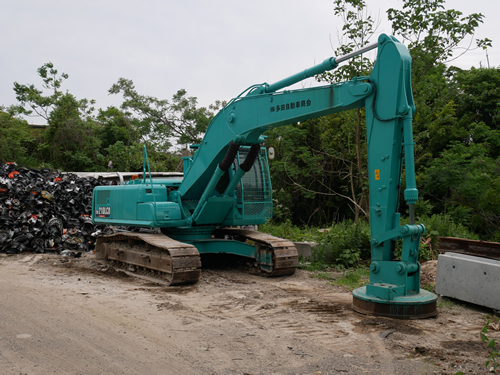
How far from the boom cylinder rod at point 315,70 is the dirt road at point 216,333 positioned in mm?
3406

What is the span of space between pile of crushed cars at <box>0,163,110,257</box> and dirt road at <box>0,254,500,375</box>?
12.9ft

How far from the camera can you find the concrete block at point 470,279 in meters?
6.24

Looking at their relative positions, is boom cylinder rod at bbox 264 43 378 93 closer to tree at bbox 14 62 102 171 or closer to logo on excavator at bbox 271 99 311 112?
logo on excavator at bbox 271 99 311 112

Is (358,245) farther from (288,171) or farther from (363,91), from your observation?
(288,171)

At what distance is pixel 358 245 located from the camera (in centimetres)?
998

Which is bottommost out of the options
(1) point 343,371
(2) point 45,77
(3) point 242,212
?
(1) point 343,371

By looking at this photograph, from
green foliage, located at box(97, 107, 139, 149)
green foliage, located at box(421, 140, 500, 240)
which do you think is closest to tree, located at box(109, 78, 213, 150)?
green foliage, located at box(97, 107, 139, 149)

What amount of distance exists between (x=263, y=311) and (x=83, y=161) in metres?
19.6

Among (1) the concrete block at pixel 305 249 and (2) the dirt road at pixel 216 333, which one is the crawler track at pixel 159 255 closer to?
(2) the dirt road at pixel 216 333

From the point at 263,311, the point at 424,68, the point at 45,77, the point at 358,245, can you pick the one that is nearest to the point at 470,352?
the point at 263,311

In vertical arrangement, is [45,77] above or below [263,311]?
above

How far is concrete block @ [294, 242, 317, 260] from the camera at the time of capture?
10570 millimetres

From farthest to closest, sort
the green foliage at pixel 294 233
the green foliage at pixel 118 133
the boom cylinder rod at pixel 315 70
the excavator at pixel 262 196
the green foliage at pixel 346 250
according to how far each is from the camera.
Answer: the green foliage at pixel 118 133 < the green foliage at pixel 294 233 < the green foliage at pixel 346 250 < the boom cylinder rod at pixel 315 70 < the excavator at pixel 262 196

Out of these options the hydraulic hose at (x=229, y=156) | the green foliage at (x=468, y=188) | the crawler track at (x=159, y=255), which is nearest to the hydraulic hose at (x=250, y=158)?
the hydraulic hose at (x=229, y=156)
